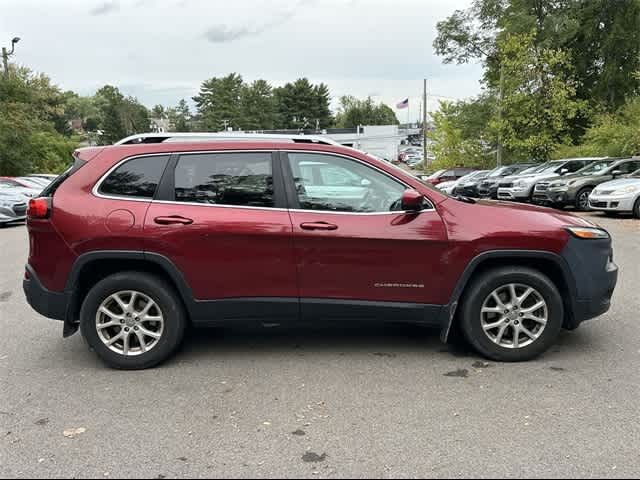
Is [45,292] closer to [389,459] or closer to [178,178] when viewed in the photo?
[178,178]

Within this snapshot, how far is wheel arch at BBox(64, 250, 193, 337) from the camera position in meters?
4.27

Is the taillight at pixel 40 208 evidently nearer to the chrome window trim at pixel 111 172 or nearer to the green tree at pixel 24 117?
the chrome window trim at pixel 111 172

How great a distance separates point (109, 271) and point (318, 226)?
1742 mm

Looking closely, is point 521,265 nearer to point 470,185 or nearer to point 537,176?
point 537,176

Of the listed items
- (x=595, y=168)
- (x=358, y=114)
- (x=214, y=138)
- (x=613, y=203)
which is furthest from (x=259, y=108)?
(x=214, y=138)

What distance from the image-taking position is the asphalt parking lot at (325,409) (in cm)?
301

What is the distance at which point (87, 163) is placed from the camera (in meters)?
4.47

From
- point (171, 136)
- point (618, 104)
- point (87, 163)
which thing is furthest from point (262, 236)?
point (618, 104)

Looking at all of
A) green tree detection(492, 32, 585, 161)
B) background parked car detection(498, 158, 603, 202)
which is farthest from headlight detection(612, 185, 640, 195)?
green tree detection(492, 32, 585, 161)

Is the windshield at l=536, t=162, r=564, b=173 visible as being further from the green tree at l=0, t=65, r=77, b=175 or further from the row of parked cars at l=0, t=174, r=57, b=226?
Answer: the green tree at l=0, t=65, r=77, b=175

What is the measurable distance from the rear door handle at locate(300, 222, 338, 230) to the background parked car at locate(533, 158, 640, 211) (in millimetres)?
13652

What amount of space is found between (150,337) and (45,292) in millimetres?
904

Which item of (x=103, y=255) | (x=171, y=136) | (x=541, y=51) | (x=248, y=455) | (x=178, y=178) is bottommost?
(x=248, y=455)

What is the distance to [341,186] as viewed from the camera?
4.39 meters
